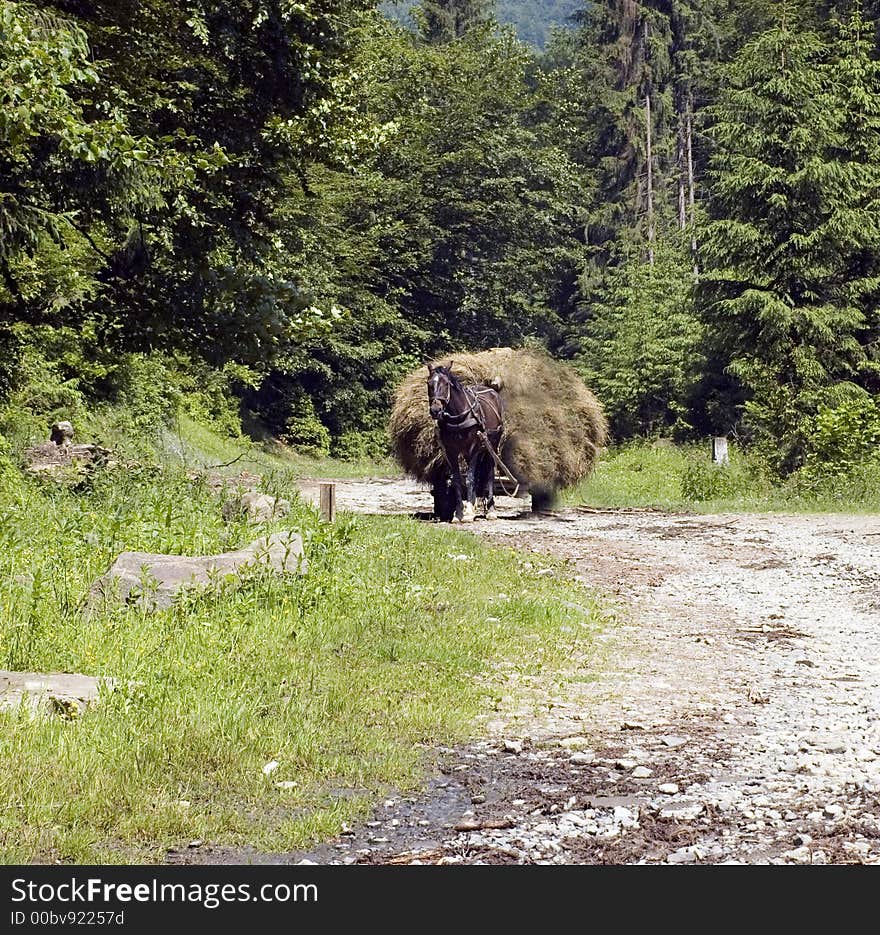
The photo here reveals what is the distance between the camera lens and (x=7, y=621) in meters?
7.93

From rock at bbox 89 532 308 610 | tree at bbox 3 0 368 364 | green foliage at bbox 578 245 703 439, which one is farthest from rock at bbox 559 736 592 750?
green foliage at bbox 578 245 703 439

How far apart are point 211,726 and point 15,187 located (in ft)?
29.6

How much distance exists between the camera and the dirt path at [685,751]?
5.00 m

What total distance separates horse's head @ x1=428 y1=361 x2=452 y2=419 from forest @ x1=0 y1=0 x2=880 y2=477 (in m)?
1.69

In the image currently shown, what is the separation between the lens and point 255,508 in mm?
13789

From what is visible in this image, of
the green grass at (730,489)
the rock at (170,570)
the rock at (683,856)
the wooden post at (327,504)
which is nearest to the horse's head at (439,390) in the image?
the wooden post at (327,504)

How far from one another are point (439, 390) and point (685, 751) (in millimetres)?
11395

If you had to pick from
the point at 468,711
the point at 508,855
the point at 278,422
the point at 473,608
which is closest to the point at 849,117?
the point at 278,422

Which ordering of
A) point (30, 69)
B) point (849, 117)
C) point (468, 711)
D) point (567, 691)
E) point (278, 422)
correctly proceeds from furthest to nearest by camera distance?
point (278, 422) < point (849, 117) < point (30, 69) < point (567, 691) < point (468, 711)

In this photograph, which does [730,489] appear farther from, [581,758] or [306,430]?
[306,430]

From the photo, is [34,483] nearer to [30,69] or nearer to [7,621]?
[30,69]

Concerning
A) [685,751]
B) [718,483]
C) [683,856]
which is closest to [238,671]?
[685,751]

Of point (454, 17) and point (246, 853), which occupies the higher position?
point (454, 17)

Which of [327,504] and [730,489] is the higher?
[327,504]
